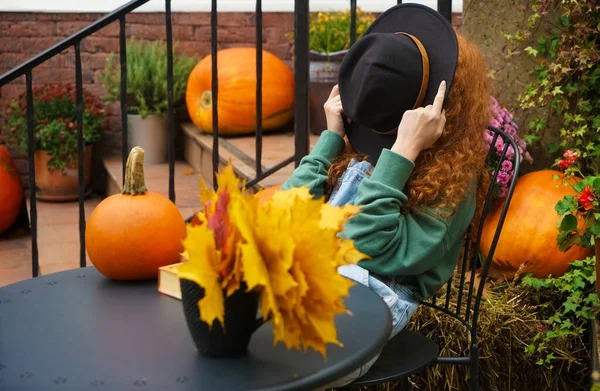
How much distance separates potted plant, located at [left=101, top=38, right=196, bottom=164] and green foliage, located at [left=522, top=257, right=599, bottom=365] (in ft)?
9.06

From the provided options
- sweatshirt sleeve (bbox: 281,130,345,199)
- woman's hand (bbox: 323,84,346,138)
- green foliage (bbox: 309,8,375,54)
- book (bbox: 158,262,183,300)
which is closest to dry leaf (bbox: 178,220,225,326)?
book (bbox: 158,262,183,300)

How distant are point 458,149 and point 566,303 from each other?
869 mm

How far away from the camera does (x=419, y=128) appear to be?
69.9 inches

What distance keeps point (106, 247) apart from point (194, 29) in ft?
12.0

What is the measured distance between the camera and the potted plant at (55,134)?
4668 mm

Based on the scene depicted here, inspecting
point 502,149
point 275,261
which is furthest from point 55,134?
point 275,261

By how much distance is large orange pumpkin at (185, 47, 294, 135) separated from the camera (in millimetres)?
4328

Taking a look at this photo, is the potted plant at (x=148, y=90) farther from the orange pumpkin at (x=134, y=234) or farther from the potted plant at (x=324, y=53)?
the orange pumpkin at (x=134, y=234)

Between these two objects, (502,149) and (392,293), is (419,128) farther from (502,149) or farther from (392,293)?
(502,149)

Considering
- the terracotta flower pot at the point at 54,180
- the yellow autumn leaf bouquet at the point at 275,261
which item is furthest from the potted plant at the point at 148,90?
the yellow autumn leaf bouquet at the point at 275,261

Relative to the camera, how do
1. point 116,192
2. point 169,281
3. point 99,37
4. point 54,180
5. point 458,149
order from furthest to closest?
point 99,37
point 54,180
point 116,192
point 458,149
point 169,281

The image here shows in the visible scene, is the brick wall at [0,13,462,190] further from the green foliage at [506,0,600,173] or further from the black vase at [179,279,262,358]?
the black vase at [179,279,262,358]

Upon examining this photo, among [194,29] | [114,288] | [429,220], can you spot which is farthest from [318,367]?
[194,29]

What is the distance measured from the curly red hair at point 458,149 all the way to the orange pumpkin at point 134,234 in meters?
0.56
